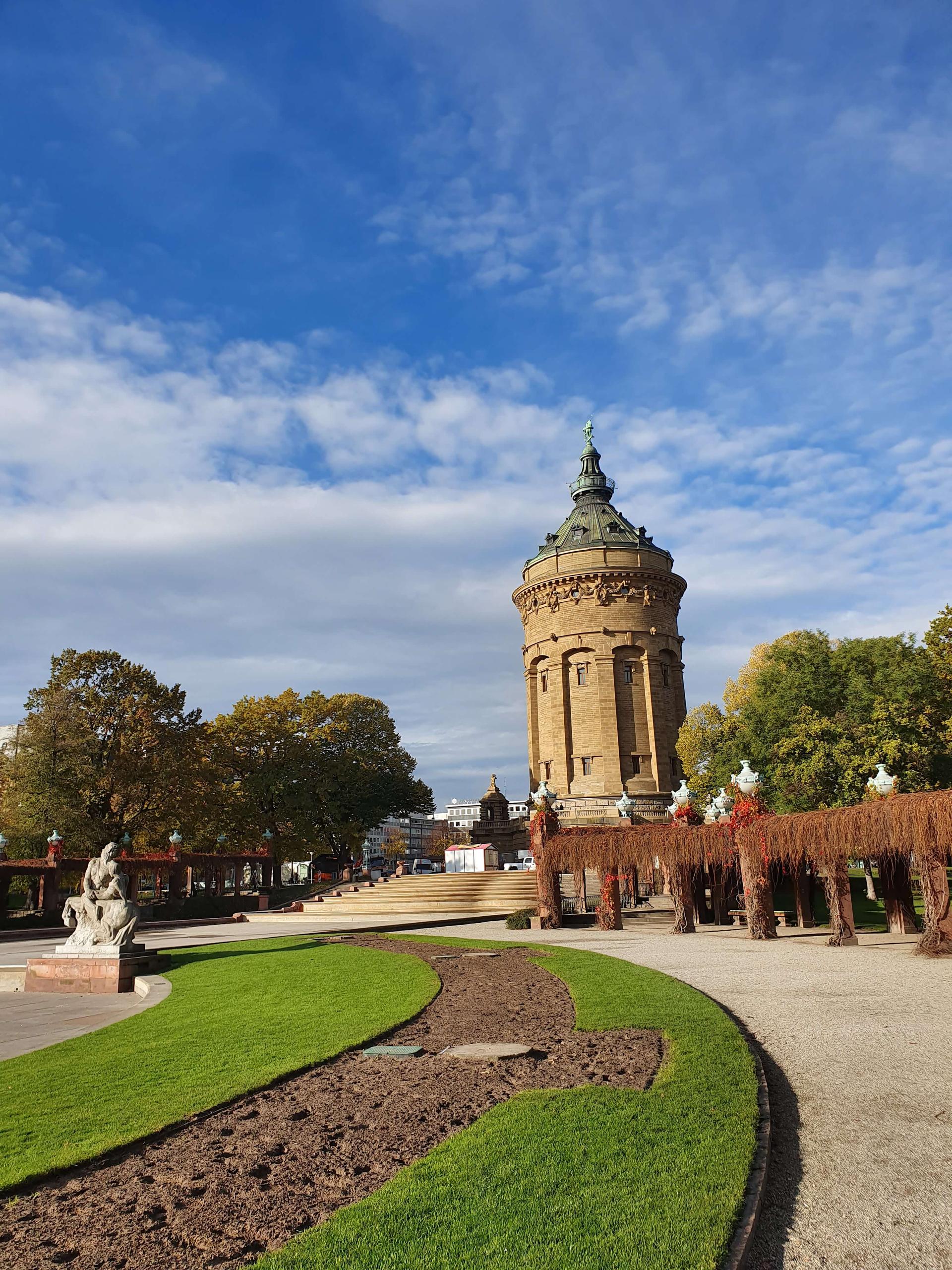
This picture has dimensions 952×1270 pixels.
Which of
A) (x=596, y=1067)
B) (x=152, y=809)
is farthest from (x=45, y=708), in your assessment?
(x=596, y=1067)

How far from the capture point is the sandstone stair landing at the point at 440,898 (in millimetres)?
36031

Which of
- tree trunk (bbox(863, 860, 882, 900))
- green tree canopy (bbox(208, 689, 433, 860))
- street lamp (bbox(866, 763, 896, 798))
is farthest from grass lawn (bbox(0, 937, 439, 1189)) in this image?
green tree canopy (bbox(208, 689, 433, 860))

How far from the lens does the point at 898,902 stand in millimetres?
22094

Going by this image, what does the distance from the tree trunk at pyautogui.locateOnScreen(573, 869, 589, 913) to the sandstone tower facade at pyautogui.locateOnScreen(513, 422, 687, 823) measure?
1806cm

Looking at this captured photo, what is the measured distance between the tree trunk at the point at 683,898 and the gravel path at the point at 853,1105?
8.66 m

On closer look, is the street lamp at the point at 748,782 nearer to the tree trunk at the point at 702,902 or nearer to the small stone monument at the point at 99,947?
the tree trunk at the point at 702,902

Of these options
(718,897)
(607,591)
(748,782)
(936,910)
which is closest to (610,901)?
(718,897)

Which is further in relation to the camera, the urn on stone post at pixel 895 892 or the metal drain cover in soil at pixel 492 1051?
the urn on stone post at pixel 895 892

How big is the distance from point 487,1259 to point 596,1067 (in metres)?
4.07

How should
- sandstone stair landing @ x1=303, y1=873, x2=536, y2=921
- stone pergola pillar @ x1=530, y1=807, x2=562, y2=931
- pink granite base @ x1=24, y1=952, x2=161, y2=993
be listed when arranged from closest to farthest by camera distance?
pink granite base @ x1=24, y1=952, x2=161, y2=993 < stone pergola pillar @ x1=530, y1=807, x2=562, y2=931 < sandstone stair landing @ x1=303, y1=873, x2=536, y2=921

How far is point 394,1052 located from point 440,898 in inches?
1159

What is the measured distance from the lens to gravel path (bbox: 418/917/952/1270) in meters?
4.92

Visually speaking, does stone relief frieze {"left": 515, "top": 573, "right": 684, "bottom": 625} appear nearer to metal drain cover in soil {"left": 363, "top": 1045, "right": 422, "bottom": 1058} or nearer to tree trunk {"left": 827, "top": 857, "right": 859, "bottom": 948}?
tree trunk {"left": 827, "top": 857, "right": 859, "bottom": 948}

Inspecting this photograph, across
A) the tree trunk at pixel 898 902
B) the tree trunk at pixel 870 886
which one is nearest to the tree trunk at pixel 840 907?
the tree trunk at pixel 898 902
